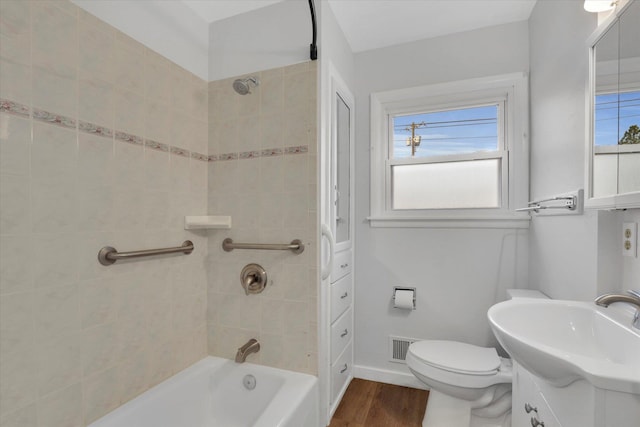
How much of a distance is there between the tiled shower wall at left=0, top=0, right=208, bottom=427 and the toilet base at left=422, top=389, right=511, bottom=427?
4.49 ft

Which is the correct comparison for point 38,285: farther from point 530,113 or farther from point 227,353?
point 530,113

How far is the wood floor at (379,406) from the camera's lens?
165cm

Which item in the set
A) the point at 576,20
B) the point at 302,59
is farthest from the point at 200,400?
the point at 576,20

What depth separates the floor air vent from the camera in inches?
79.4

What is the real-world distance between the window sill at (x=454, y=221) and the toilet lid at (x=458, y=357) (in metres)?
0.75

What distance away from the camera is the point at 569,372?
2.30 feet

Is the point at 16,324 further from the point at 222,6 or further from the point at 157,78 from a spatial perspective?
the point at 222,6

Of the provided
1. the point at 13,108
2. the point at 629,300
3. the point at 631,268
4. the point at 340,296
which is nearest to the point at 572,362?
the point at 629,300

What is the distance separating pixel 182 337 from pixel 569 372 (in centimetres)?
159

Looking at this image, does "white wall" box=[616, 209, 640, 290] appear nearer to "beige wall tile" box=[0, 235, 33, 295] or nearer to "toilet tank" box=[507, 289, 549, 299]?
"toilet tank" box=[507, 289, 549, 299]

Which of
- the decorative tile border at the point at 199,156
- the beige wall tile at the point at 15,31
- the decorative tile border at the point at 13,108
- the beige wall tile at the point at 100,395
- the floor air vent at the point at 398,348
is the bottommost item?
the floor air vent at the point at 398,348

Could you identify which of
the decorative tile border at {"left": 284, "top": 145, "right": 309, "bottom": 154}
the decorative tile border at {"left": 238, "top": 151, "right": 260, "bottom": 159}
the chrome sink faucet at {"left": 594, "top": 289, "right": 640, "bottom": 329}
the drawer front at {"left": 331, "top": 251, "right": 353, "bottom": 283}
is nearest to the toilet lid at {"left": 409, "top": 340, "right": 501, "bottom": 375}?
the drawer front at {"left": 331, "top": 251, "right": 353, "bottom": 283}

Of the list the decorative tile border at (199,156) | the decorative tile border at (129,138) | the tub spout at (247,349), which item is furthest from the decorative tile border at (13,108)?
the tub spout at (247,349)

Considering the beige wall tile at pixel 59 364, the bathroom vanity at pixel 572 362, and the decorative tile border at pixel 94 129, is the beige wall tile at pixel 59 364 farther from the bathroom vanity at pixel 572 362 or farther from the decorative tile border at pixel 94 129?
the bathroom vanity at pixel 572 362
